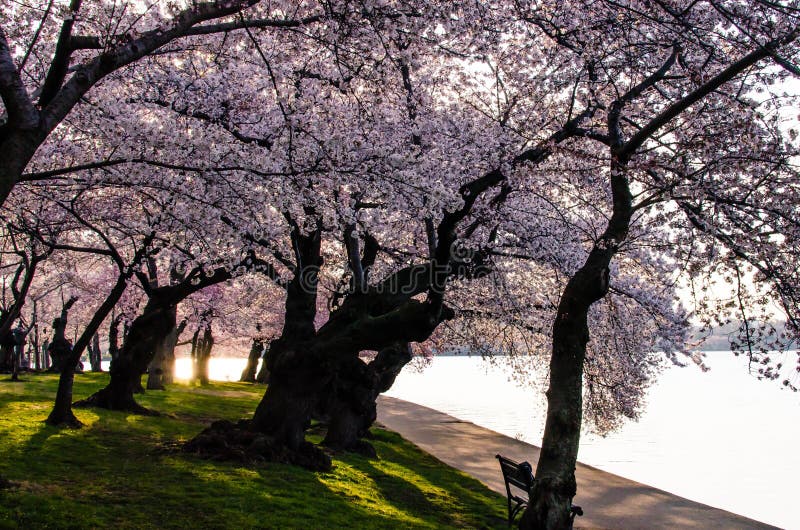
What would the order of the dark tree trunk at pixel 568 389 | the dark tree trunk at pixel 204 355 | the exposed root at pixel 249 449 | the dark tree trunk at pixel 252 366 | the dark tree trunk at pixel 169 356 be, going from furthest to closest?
the dark tree trunk at pixel 252 366 < the dark tree trunk at pixel 204 355 < the dark tree trunk at pixel 169 356 < the exposed root at pixel 249 449 < the dark tree trunk at pixel 568 389

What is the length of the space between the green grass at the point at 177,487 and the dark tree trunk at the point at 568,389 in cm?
274

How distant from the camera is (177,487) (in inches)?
451

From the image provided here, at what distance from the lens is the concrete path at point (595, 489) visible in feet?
56.3

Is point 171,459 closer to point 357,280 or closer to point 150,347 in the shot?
point 357,280

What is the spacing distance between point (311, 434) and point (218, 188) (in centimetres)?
1272

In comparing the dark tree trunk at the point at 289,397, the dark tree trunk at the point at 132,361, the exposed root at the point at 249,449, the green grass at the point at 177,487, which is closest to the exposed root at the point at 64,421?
the green grass at the point at 177,487

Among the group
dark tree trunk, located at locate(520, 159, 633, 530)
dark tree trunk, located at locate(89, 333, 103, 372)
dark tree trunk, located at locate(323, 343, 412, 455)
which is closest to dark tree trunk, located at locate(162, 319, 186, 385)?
dark tree trunk, located at locate(323, 343, 412, 455)

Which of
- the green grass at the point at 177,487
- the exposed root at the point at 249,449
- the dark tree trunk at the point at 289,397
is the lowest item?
the green grass at the point at 177,487

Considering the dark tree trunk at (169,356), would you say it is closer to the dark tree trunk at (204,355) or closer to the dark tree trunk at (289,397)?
the dark tree trunk at (204,355)

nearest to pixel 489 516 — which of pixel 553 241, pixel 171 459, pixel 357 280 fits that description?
pixel 357 280

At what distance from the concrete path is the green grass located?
9.62 ft

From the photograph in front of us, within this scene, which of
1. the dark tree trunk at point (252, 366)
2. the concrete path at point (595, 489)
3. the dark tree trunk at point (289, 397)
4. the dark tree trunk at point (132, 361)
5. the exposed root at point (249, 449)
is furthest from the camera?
the dark tree trunk at point (252, 366)

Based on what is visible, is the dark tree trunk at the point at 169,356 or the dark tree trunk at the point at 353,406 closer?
the dark tree trunk at the point at 353,406

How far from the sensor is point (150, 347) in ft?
72.2
